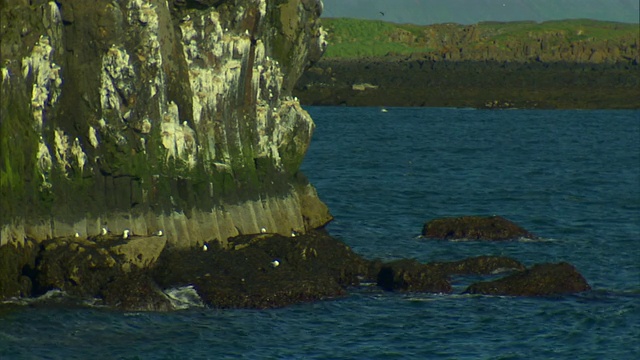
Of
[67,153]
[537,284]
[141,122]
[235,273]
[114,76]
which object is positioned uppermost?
[114,76]

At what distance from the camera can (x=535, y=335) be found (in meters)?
29.9

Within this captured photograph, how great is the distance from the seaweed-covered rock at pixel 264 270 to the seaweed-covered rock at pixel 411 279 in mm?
865

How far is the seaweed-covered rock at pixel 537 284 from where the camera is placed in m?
33.3

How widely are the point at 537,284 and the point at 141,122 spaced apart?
10.7 metres

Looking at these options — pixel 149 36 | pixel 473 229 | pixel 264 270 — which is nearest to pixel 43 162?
pixel 149 36

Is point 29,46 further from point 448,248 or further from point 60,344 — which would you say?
point 448,248

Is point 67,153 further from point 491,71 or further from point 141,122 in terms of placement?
point 491,71

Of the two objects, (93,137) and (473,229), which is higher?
(93,137)

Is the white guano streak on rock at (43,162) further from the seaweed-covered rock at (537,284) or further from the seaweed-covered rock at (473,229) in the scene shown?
the seaweed-covered rock at (473,229)

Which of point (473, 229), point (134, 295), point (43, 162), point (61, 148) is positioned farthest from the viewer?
point (473, 229)

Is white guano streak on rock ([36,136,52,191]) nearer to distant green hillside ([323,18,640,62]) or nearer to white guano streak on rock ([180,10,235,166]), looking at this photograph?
white guano streak on rock ([180,10,235,166])

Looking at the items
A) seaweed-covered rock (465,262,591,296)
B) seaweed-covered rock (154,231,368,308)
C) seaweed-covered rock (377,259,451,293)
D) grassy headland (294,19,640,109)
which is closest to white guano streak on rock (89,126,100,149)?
seaweed-covered rock (154,231,368,308)

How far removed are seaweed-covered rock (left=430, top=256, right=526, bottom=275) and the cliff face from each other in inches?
195

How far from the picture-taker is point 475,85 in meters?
129
